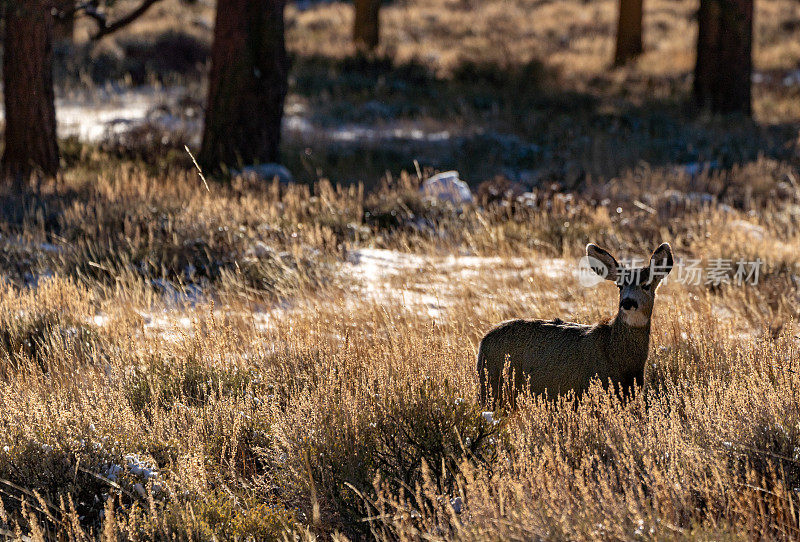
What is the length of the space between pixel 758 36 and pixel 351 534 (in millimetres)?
30277

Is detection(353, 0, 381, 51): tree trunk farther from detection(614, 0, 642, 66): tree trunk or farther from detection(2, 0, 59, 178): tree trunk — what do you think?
detection(2, 0, 59, 178): tree trunk

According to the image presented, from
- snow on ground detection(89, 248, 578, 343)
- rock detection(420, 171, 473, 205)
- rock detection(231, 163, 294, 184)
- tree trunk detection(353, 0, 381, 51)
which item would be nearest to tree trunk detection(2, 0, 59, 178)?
rock detection(231, 163, 294, 184)

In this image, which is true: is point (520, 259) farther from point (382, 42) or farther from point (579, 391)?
point (382, 42)

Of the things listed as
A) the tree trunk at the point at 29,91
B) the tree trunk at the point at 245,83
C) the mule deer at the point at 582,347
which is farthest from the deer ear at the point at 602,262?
the tree trunk at the point at 29,91

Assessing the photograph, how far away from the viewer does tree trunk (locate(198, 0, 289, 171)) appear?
1120 cm

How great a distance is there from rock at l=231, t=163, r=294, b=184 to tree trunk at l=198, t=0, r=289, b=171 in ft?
0.64

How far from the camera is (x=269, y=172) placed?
444 inches

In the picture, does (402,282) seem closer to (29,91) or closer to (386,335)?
(386,335)

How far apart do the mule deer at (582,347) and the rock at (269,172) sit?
7038 millimetres

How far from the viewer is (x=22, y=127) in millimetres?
10703

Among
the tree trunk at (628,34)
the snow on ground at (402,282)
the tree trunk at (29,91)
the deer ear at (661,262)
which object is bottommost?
the snow on ground at (402,282)

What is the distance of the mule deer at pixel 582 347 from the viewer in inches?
157

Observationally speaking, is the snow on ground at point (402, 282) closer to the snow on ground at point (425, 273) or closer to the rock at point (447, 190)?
the snow on ground at point (425, 273)

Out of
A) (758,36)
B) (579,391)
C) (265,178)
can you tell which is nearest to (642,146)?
(265,178)
